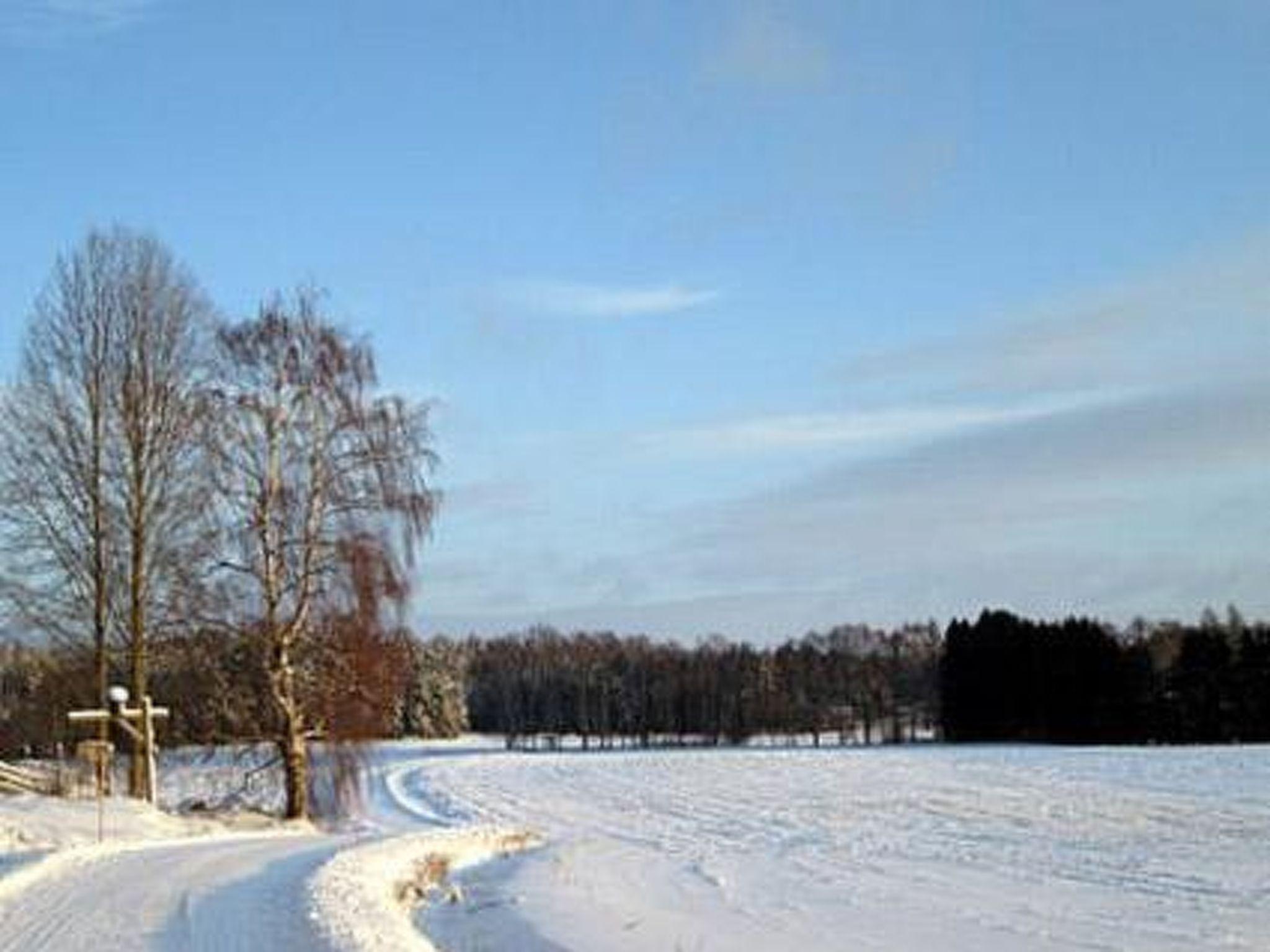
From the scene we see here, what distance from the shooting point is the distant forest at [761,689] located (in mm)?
33406

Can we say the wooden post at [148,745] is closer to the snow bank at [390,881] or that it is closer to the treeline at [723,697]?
the snow bank at [390,881]

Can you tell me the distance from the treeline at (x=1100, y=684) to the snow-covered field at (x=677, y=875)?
57.6m

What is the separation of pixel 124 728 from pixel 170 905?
52.2 feet

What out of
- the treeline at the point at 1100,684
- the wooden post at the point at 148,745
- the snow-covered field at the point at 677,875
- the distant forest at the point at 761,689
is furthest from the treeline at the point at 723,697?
the wooden post at the point at 148,745

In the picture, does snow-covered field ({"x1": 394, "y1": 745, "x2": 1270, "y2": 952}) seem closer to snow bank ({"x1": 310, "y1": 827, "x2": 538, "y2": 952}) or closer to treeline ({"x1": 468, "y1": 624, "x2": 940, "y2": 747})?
snow bank ({"x1": 310, "y1": 827, "x2": 538, "y2": 952})

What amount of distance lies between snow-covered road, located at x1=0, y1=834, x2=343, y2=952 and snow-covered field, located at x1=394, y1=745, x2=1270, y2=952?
1690 millimetres

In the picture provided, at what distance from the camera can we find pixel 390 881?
1850 cm

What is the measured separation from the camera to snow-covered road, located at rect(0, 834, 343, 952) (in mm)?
13914

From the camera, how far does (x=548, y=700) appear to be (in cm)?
17250

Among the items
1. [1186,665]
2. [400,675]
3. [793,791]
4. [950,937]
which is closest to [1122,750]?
[1186,665]

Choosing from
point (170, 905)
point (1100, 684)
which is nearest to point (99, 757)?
point (170, 905)

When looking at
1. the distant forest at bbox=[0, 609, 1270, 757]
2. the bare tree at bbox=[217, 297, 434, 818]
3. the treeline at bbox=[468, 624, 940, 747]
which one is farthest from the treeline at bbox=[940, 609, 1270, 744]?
the bare tree at bbox=[217, 297, 434, 818]

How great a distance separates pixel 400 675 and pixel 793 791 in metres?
26.1

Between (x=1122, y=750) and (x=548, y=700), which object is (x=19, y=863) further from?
(x=548, y=700)
